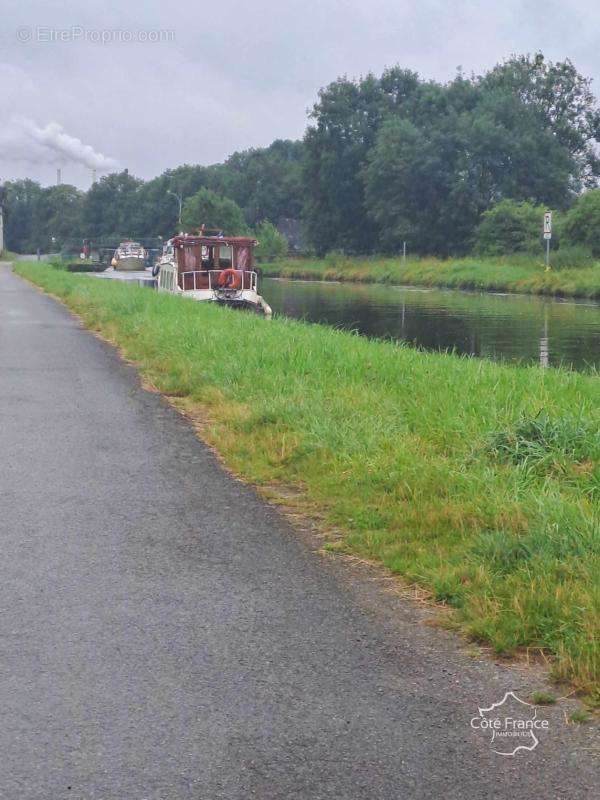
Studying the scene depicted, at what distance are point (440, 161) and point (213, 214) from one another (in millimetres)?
26473

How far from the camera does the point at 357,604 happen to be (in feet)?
16.9

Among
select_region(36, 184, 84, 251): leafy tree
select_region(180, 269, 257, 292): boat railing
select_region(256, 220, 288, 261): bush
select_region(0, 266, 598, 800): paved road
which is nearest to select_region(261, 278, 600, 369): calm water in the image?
select_region(180, 269, 257, 292): boat railing

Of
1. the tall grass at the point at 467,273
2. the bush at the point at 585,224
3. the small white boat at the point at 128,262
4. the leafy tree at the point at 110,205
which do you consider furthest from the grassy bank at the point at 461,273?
the leafy tree at the point at 110,205

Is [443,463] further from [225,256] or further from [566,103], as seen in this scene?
[566,103]

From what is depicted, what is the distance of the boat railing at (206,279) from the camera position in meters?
32.7

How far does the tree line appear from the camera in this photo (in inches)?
3031

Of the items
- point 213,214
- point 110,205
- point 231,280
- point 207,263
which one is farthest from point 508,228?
point 110,205

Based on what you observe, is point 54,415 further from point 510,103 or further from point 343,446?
point 510,103

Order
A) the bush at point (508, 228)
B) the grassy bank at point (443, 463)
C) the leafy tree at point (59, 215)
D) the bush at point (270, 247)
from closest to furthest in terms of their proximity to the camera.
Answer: the grassy bank at point (443, 463) → the bush at point (508, 228) → the bush at point (270, 247) → the leafy tree at point (59, 215)

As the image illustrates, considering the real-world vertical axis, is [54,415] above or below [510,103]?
below

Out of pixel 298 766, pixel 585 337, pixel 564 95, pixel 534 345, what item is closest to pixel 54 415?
pixel 298 766

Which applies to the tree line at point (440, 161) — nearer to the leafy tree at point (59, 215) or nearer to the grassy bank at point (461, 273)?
the grassy bank at point (461, 273)

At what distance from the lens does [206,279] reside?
110ft

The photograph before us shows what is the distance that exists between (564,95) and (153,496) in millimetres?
85486
